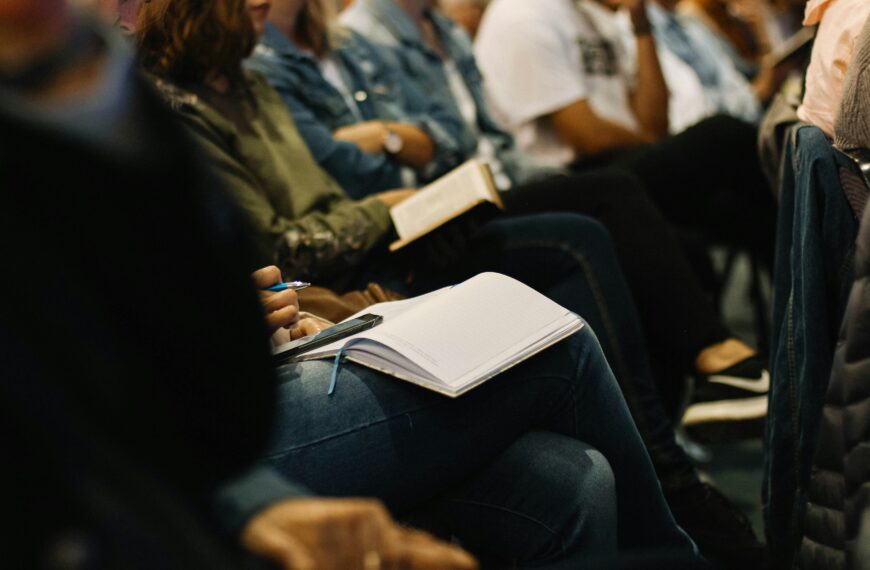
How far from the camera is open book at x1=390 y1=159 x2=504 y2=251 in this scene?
167cm

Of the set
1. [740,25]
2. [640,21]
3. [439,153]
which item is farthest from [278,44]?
[740,25]

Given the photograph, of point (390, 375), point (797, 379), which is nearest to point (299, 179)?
point (390, 375)

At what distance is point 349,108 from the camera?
2205 millimetres

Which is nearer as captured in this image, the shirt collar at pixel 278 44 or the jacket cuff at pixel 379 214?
the jacket cuff at pixel 379 214

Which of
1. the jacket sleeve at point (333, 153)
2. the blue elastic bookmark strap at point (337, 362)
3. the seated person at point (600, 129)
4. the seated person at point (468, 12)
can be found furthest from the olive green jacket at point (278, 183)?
the seated person at point (468, 12)

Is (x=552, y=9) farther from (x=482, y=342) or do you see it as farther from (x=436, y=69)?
(x=482, y=342)

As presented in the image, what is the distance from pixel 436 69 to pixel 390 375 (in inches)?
62.8

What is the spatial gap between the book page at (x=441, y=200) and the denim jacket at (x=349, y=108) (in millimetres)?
255

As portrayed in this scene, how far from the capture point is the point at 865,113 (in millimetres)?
1314

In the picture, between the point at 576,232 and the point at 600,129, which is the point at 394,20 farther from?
the point at 576,232

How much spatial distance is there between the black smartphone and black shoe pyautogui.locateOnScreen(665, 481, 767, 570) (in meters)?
0.66

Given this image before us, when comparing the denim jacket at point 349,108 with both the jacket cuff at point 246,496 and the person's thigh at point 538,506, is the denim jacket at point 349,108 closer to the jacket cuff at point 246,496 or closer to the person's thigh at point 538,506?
the person's thigh at point 538,506

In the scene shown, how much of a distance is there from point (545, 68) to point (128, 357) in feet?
6.86

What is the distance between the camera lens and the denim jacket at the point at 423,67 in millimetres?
2473
